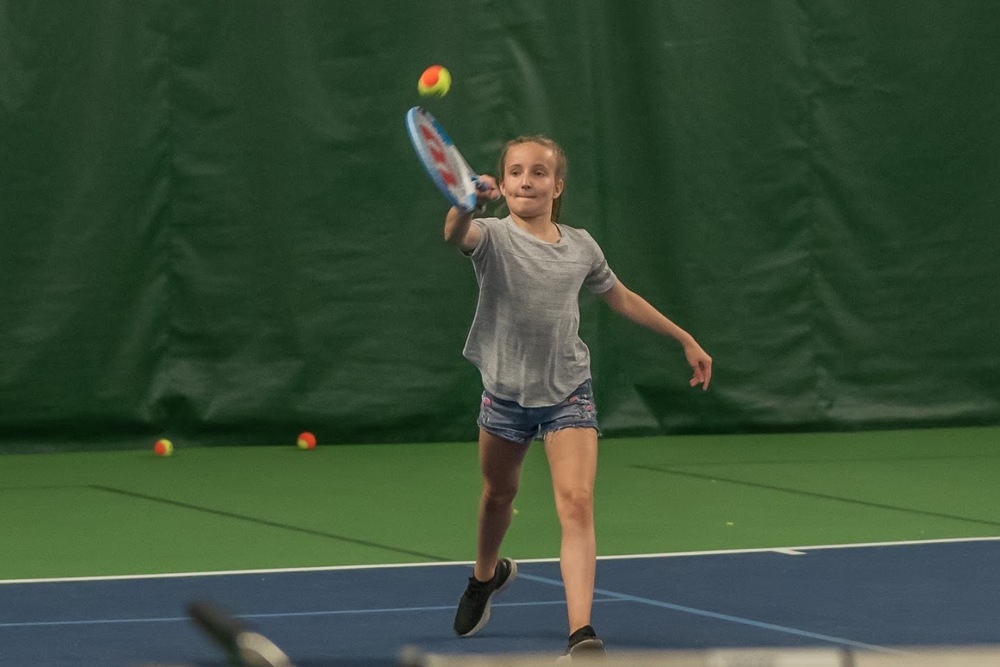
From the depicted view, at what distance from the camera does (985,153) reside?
8922mm

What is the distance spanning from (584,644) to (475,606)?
0.65 metres

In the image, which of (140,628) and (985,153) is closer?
(140,628)

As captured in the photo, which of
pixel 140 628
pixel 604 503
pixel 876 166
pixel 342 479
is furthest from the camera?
pixel 876 166

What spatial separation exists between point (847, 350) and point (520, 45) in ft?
7.31

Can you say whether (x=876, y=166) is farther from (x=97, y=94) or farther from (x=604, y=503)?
(x=97, y=94)

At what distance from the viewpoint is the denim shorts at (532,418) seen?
4.32m

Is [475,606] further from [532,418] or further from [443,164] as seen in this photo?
[443,164]

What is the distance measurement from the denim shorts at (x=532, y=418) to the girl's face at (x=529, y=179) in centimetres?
46

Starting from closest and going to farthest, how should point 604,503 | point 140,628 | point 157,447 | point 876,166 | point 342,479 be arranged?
point 140,628 < point 604,503 < point 342,479 < point 157,447 < point 876,166

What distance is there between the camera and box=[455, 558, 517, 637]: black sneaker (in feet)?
14.8

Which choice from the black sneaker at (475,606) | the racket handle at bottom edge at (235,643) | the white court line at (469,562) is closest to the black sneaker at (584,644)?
the black sneaker at (475,606)

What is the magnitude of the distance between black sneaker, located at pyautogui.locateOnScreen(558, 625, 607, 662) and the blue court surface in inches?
11.5

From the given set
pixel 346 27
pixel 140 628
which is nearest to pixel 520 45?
pixel 346 27

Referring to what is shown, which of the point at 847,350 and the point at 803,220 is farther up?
the point at 803,220
